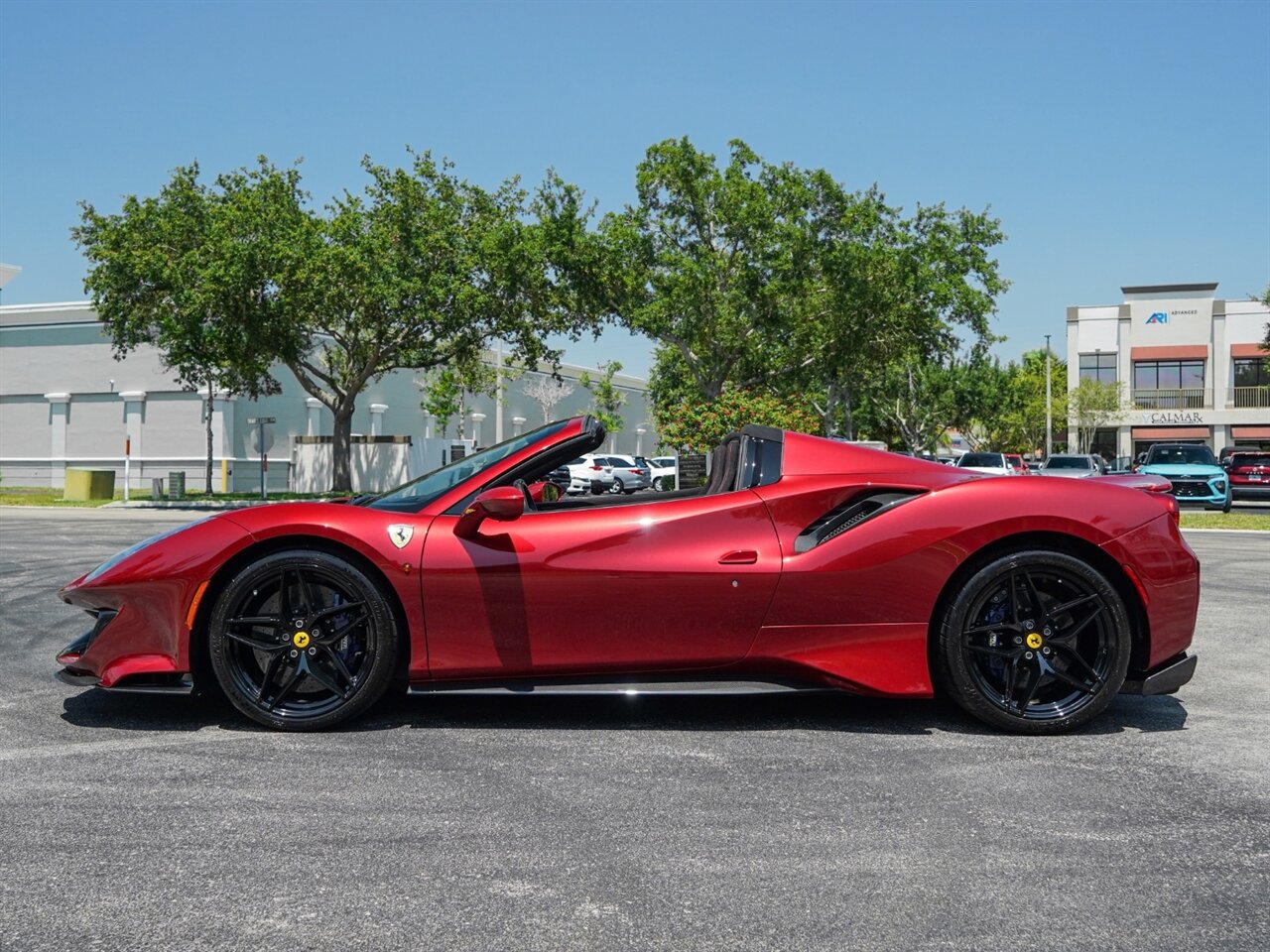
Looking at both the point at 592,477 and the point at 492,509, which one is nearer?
the point at 492,509

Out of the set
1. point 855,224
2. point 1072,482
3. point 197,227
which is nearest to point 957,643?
point 1072,482

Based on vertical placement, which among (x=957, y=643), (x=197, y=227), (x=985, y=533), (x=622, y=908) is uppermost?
(x=197, y=227)

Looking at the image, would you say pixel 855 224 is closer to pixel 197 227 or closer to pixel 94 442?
pixel 197 227

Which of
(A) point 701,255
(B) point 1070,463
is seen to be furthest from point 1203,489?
(A) point 701,255

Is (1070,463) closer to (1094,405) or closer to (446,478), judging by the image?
(446,478)

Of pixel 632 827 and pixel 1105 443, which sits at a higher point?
pixel 1105 443

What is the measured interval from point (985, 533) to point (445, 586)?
2.13 m

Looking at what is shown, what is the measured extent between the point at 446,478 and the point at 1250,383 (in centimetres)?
6957

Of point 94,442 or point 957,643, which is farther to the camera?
point 94,442

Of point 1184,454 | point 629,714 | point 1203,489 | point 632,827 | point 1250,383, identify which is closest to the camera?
point 632,827

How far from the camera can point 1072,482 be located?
4.75 meters

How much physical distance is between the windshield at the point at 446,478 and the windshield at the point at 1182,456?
82.7ft

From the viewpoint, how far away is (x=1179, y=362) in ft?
218

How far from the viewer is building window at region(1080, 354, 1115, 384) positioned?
68875mm
